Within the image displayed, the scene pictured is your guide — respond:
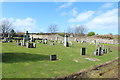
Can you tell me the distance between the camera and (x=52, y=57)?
1095 cm

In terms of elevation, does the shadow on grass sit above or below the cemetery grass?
above

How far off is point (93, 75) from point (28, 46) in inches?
547

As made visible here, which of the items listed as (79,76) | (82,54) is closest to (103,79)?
(79,76)

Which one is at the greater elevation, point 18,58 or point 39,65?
point 18,58

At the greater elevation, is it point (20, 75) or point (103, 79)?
point (20, 75)

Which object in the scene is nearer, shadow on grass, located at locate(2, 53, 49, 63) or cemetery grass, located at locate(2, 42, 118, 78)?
cemetery grass, located at locate(2, 42, 118, 78)

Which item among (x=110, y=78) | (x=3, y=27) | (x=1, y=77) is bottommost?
(x=110, y=78)

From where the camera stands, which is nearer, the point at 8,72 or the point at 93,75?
the point at 8,72

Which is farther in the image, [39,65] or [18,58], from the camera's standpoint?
[18,58]

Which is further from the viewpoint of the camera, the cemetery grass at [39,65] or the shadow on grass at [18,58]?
the shadow on grass at [18,58]

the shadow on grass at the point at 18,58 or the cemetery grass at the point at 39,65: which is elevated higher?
the shadow on grass at the point at 18,58

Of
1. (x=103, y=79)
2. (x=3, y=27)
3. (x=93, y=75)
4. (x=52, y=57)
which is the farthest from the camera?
(x=3, y=27)

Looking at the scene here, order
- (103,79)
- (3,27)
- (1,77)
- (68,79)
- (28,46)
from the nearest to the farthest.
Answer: (1,77), (68,79), (103,79), (28,46), (3,27)

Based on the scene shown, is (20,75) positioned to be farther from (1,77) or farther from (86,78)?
(86,78)
